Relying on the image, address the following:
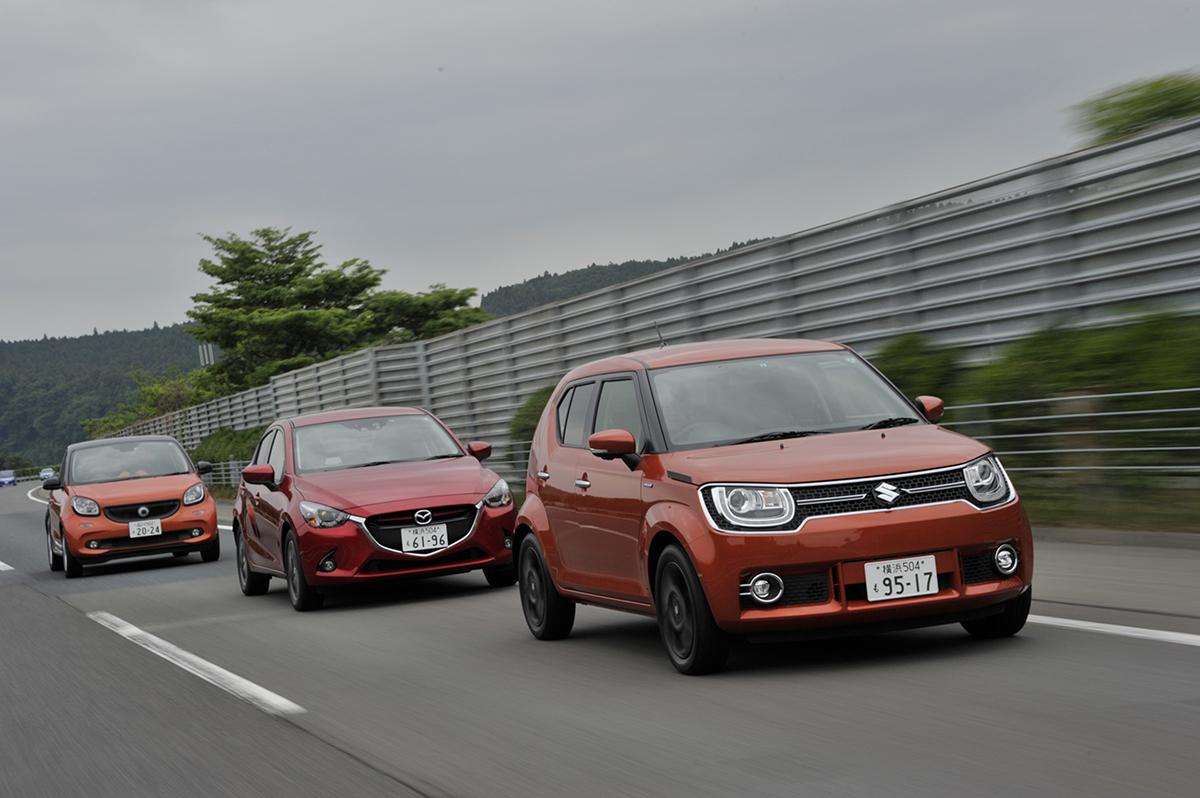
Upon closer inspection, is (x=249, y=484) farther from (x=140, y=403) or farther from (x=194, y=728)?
(x=140, y=403)

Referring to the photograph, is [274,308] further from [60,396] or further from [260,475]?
[60,396]

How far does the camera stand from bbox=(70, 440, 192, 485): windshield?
20.8 metres

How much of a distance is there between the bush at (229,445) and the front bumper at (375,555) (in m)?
32.2

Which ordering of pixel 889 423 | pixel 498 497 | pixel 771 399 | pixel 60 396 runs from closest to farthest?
pixel 889 423 < pixel 771 399 < pixel 498 497 < pixel 60 396

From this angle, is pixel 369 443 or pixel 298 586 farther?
pixel 369 443

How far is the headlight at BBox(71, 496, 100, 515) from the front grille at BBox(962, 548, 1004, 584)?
47.4 feet

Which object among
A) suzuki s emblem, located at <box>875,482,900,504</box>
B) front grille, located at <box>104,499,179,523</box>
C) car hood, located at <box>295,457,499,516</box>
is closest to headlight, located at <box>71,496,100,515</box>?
front grille, located at <box>104,499,179,523</box>

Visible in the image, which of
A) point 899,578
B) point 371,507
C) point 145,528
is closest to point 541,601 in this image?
point 899,578

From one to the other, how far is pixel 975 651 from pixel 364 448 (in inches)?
307

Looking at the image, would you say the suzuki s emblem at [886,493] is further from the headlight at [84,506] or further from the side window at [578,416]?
the headlight at [84,506]

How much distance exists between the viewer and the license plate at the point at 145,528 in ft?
64.6

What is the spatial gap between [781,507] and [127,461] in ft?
49.6

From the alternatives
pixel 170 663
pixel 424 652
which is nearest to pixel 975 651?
pixel 424 652

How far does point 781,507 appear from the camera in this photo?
744 cm
